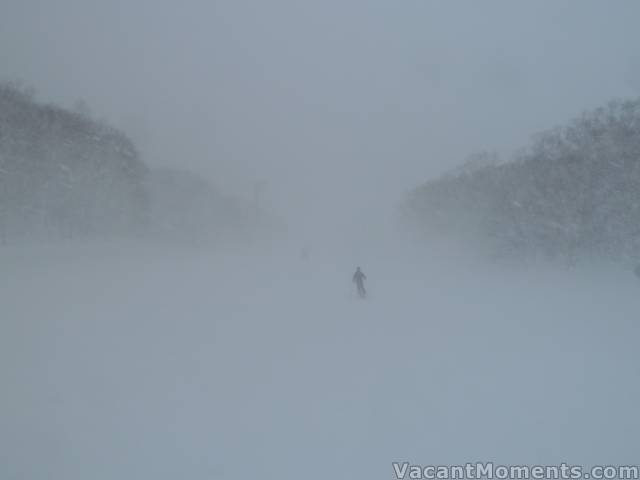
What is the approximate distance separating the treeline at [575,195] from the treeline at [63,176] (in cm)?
3285

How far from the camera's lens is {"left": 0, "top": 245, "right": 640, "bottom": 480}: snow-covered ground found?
6.11 metres

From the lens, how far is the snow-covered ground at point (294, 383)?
6113 mm

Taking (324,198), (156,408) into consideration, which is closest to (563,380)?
(156,408)

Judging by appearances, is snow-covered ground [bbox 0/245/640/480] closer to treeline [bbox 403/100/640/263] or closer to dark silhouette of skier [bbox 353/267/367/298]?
dark silhouette of skier [bbox 353/267/367/298]

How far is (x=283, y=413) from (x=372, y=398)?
2.05 metres

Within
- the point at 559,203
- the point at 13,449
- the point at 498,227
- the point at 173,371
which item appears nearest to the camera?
the point at 13,449

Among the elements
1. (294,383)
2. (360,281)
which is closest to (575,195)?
(360,281)

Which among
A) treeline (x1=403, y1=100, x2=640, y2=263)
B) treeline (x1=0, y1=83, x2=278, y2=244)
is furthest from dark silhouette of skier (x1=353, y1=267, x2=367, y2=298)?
treeline (x1=0, y1=83, x2=278, y2=244)

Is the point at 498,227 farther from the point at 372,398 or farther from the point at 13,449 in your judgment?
the point at 13,449

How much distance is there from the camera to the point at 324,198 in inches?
6452

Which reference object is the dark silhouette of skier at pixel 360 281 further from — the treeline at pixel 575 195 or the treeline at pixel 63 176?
the treeline at pixel 63 176

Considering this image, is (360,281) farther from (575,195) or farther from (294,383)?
(575,195)

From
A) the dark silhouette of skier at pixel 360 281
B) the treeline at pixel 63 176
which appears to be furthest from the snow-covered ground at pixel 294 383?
the treeline at pixel 63 176

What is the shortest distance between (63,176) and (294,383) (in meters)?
28.3
